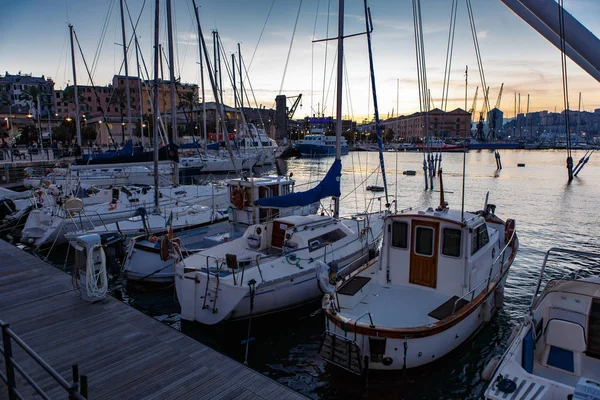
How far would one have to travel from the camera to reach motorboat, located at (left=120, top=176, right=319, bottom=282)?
13.2 metres

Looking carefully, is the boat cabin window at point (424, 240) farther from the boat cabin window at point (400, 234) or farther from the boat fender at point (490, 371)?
the boat fender at point (490, 371)

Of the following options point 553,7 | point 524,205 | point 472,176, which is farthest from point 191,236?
point 472,176

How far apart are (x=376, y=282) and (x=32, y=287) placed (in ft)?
27.9

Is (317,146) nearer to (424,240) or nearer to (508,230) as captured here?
(508,230)

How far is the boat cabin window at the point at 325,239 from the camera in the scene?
12142mm

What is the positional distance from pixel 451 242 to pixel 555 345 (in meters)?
3.18

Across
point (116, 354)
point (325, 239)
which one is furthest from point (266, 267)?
point (116, 354)

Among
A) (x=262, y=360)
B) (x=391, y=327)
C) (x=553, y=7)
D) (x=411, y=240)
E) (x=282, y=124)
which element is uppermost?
(x=282, y=124)

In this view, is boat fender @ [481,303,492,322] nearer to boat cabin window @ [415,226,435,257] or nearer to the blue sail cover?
boat cabin window @ [415,226,435,257]

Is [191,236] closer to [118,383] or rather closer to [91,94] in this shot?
[118,383]

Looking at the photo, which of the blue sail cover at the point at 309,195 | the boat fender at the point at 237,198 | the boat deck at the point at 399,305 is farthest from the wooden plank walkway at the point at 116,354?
the boat fender at the point at 237,198

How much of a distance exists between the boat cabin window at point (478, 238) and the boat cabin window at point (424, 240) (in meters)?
0.99

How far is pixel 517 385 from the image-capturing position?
561 centimetres

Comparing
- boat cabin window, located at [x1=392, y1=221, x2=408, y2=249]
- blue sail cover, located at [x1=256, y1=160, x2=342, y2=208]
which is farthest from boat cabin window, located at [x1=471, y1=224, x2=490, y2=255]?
blue sail cover, located at [x1=256, y1=160, x2=342, y2=208]
